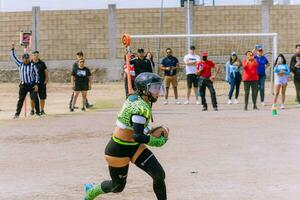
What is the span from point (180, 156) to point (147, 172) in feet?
14.5

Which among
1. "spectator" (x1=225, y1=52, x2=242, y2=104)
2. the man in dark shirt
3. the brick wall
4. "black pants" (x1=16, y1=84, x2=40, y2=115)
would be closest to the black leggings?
the man in dark shirt

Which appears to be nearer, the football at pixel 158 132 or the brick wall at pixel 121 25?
the football at pixel 158 132

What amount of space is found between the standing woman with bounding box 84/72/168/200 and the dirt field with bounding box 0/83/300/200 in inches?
41.7

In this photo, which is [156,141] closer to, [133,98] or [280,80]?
[133,98]

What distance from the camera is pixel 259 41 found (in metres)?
32.9

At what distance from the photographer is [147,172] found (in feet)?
24.5

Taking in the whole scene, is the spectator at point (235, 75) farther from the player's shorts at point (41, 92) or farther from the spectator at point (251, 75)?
the player's shorts at point (41, 92)

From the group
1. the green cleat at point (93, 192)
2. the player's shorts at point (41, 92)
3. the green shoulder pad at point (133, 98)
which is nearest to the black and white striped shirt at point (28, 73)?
the player's shorts at point (41, 92)

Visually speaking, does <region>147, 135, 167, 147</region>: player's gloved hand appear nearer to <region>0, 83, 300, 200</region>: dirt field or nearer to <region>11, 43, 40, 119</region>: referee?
<region>0, 83, 300, 200</region>: dirt field

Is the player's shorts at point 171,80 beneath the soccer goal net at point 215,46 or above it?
beneath

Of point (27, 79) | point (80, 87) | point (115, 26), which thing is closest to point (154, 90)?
point (27, 79)

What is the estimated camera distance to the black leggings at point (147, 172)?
741cm

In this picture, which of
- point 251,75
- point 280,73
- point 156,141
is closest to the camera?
point 156,141

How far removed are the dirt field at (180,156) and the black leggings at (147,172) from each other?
A: 915 mm
